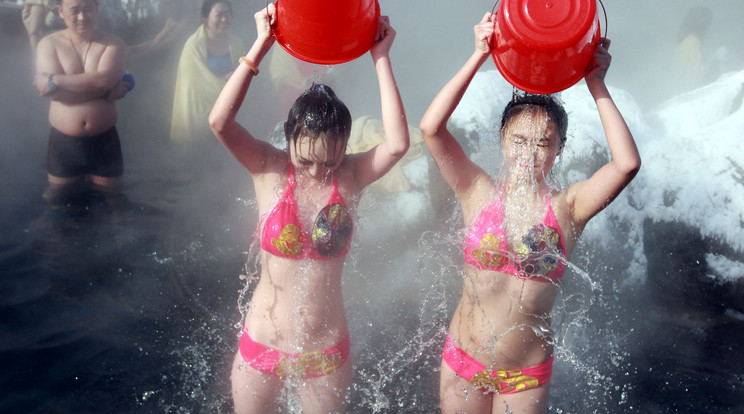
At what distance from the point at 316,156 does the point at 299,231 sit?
308 millimetres

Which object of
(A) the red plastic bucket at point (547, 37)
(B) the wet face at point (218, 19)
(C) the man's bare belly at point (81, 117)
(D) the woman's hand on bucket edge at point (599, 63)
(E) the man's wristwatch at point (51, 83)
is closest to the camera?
(A) the red plastic bucket at point (547, 37)

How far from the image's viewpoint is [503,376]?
7.19 ft

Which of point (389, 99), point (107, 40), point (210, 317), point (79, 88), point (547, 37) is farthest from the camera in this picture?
point (107, 40)

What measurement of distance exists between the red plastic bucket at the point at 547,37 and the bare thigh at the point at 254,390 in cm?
154

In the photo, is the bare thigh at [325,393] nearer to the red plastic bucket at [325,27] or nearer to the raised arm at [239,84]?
the raised arm at [239,84]

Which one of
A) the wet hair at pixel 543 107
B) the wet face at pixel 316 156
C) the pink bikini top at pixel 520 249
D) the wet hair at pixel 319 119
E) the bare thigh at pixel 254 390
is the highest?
the wet hair at pixel 543 107

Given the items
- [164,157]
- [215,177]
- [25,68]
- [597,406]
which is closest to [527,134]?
[597,406]

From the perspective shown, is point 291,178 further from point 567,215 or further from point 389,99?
point 567,215

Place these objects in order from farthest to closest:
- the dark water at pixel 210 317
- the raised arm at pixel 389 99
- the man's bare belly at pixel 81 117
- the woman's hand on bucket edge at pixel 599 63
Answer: the man's bare belly at pixel 81 117 < the dark water at pixel 210 317 < the raised arm at pixel 389 99 < the woman's hand on bucket edge at pixel 599 63

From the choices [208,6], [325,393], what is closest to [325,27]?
[325,393]

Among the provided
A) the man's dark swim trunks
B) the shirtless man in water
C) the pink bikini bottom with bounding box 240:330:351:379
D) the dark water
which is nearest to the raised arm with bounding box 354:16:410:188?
the pink bikini bottom with bounding box 240:330:351:379

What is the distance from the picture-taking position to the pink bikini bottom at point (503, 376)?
2193 mm

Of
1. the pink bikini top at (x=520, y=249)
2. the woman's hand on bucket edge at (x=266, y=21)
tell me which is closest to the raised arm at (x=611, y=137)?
the pink bikini top at (x=520, y=249)

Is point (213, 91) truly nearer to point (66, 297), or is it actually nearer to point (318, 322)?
point (66, 297)
